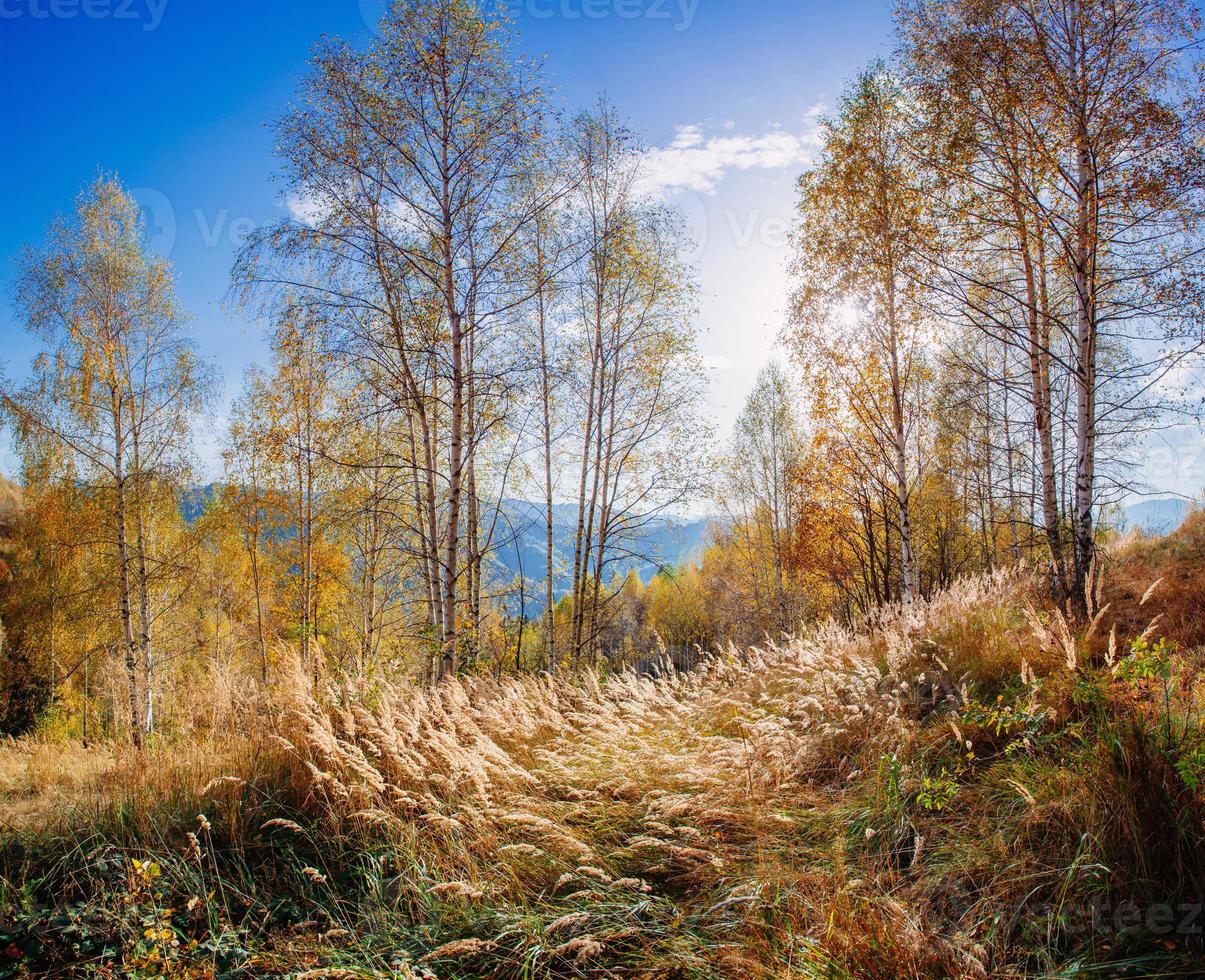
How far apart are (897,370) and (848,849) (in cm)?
946

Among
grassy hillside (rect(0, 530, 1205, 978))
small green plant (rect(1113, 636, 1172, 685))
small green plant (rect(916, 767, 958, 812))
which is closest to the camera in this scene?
grassy hillside (rect(0, 530, 1205, 978))

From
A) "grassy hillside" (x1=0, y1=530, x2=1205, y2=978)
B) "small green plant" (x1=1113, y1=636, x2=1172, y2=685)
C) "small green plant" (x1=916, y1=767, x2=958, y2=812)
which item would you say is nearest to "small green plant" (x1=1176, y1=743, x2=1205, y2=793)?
"grassy hillside" (x1=0, y1=530, x2=1205, y2=978)

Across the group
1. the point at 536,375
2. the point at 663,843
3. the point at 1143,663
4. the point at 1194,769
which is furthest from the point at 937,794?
the point at 536,375

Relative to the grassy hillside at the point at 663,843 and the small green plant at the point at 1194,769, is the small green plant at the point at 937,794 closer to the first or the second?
the grassy hillside at the point at 663,843

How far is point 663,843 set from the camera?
106 inches

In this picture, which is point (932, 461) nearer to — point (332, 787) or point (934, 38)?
point (934, 38)

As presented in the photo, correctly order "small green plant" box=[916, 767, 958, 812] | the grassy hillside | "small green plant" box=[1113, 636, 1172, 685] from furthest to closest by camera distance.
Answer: "small green plant" box=[916, 767, 958, 812] < "small green plant" box=[1113, 636, 1172, 685] < the grassy hillside

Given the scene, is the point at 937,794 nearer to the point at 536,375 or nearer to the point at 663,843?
the point at 663,843

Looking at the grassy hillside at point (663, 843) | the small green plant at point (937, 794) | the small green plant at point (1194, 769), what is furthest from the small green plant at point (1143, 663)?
the small green plant at point (937, 794)

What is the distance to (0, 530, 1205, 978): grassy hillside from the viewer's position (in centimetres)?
220

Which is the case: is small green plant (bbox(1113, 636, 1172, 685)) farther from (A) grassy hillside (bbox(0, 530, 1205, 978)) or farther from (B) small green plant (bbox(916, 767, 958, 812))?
(B) small green plant (bbox(916, 767, 958, 812))

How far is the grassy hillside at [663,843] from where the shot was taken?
2.20 m

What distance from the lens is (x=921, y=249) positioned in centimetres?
818

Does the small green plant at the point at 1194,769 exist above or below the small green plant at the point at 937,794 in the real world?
above
